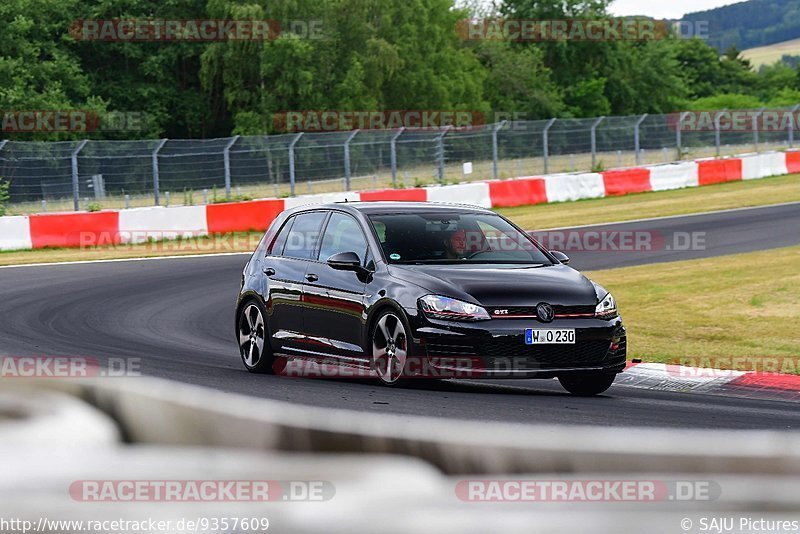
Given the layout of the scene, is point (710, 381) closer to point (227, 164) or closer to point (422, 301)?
point (422, 301)

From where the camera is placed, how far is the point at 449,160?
34.7 metres

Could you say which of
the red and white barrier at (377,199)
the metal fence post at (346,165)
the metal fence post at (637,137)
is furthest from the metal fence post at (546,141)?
the metal fence post at (346,165)

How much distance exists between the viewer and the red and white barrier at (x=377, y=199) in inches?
1045

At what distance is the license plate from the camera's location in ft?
30.4

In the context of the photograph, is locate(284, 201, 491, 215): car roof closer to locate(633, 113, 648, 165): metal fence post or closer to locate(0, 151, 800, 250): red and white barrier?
locate(0, 151, 800, 250): red and white barrier

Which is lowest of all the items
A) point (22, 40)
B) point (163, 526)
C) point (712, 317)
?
point (712, 317)

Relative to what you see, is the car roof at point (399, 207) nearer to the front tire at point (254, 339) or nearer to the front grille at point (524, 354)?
the front tire at point (254, 339)

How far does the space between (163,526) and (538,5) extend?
101 m

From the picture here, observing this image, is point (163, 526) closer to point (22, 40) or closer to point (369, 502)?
point (369, 502)

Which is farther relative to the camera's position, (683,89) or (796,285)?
(683,89)

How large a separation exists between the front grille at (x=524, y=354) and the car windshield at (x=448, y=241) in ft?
3.75

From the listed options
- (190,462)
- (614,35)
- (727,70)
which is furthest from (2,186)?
(727,70)

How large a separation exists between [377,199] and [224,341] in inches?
667

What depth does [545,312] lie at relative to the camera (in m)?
9.36
